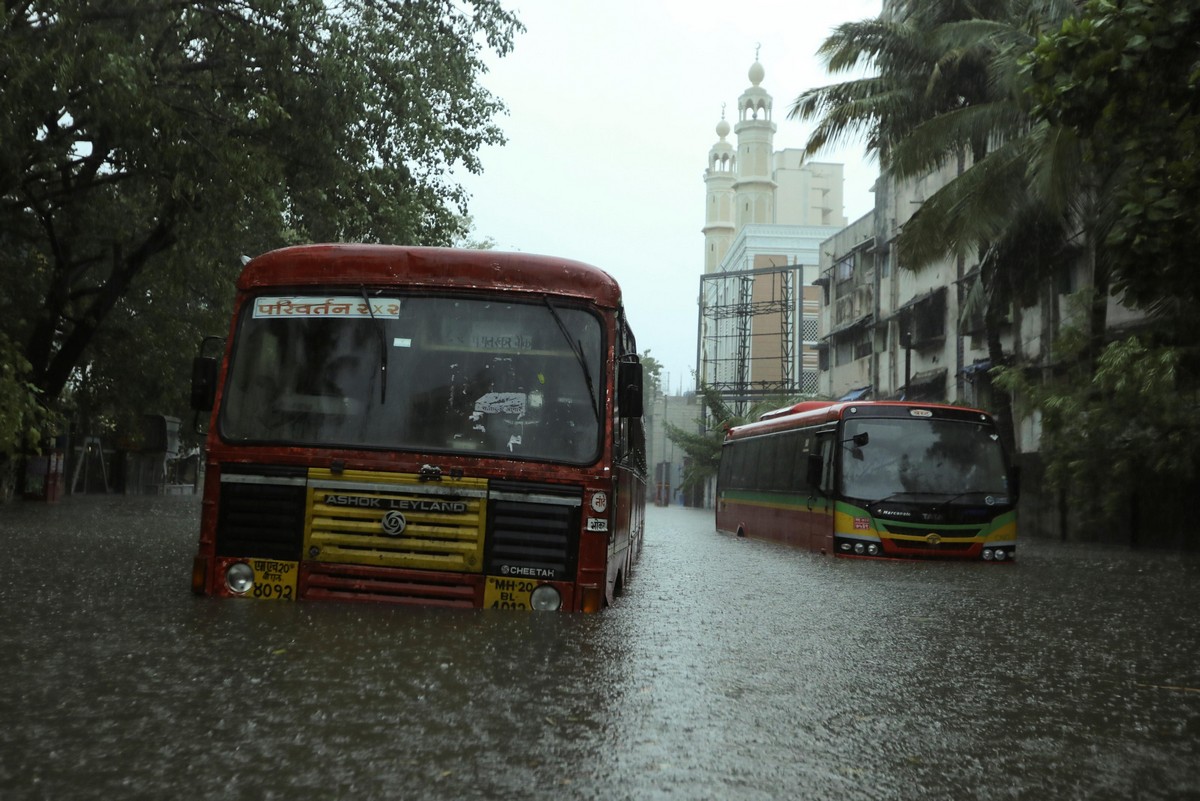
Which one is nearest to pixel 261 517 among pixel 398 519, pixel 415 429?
pixel 398 519

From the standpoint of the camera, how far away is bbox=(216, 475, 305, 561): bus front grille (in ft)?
30.6

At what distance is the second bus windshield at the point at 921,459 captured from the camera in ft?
63.7

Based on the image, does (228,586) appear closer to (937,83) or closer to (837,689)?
(837,689)

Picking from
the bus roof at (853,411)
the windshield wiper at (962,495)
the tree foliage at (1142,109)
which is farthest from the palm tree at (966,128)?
the tree foliage at (1142,109)

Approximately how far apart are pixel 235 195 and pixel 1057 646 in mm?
12184

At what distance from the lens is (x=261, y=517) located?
30.7 ft

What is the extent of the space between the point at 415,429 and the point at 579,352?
1.14m

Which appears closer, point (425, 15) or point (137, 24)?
point (137, 24)

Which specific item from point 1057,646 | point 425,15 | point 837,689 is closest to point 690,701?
point 837,689

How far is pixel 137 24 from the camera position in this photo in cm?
1803

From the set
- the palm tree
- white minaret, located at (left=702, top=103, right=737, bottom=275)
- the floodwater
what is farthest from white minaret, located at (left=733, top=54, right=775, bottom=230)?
the floodwater

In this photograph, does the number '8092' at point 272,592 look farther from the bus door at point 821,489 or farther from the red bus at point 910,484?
the bus door at point 821,489

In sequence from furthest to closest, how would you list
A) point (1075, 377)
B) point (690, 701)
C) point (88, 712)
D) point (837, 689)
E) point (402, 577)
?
point (1075, 377) < point (402, 577) < point (837, 689) < point (690, 701) < point (88, 712)

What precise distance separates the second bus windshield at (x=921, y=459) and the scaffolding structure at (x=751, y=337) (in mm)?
41851
